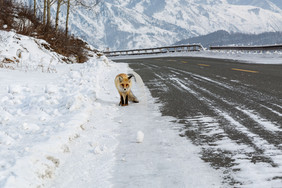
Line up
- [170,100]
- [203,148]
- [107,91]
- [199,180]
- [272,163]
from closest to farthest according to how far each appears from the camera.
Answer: [199,180] < [272,163] < [203,148] < [170,100] < [107,91]

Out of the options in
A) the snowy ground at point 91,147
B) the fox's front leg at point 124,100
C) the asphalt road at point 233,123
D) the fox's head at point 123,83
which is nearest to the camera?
the snowy ground at point 91,147

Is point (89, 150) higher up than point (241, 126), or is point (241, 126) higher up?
point (241, 126)

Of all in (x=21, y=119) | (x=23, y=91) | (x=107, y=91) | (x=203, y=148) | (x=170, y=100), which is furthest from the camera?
(x=107, y=91)

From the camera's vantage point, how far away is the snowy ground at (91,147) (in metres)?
2.27

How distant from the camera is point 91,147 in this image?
3074mm

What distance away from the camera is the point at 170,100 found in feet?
18.3

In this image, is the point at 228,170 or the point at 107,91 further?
the point at 107,91

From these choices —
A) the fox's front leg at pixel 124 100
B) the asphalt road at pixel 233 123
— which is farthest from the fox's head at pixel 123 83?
the asphalt road at pixel 233 123

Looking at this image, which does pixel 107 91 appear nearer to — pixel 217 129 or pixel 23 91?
pixel 23 91

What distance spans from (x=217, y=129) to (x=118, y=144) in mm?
1290

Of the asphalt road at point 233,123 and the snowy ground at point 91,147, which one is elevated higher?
the asphalt road at point 233,123

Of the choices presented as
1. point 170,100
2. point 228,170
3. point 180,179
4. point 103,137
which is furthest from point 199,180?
point 170,100

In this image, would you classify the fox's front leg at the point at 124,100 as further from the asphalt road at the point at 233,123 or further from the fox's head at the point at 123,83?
the asphalt road at the point at 233,123

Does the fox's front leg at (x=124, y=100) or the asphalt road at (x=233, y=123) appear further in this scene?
the fox's front leg at (x=124, y=100)
